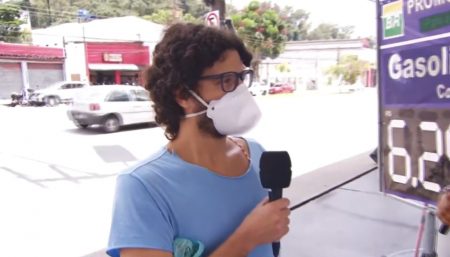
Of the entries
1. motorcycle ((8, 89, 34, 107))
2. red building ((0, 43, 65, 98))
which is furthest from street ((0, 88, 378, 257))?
red building ((0, 43, 65, 98))

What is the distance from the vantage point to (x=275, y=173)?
46.8 inches

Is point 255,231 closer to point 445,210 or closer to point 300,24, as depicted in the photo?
point 445,210

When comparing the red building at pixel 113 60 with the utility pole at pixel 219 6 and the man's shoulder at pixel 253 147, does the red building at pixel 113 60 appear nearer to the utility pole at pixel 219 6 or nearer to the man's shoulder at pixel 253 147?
the utility pole at pixel 219 6

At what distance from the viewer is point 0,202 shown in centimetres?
478

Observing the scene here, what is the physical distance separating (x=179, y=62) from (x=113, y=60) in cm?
2627

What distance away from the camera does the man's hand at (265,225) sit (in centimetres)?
106

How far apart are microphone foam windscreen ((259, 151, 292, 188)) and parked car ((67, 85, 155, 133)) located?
9014 mm

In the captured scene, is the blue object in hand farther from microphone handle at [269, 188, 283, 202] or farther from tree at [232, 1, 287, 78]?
tree at [232, 1, 287, 78]

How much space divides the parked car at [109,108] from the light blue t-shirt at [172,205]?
9.06 meters

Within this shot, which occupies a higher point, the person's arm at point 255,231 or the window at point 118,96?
the window at point 118,96

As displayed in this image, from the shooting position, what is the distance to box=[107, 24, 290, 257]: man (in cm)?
102

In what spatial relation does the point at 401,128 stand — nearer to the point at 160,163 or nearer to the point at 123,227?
the point at 160,163

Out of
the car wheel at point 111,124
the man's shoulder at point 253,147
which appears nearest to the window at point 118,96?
the car wheel at point 111,124

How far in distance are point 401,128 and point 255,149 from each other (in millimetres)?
1065
